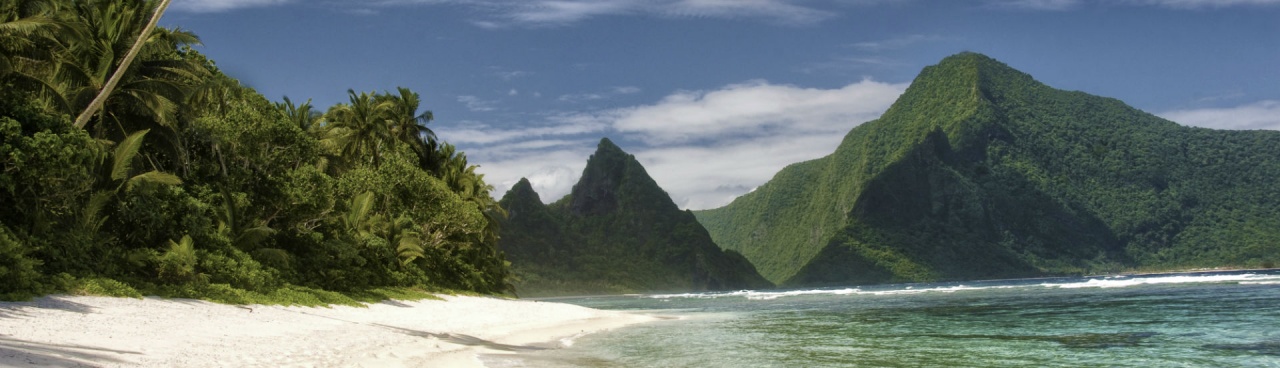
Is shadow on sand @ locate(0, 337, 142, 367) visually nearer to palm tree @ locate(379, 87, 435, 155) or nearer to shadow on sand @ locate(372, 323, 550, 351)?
shadow on sand @ locate(372, 323, 550, 351)

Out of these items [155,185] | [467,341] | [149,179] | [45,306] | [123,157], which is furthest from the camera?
[155,185]

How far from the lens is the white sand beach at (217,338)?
386 inches

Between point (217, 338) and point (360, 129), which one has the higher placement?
point (360, 129)

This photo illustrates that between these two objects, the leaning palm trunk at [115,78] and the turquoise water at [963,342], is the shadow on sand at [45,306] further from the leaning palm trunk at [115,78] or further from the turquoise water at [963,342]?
the leaning palm trunk at [115,78]

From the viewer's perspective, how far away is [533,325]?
93.6ft

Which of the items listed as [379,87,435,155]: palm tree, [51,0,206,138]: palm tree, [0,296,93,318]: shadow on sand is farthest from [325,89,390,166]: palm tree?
[0,296,93,318]: shadow on sand

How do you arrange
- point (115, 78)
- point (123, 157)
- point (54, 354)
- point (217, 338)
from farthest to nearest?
point (115, 78) → point (123, 157) → point (217, 338) → point (54, 354)

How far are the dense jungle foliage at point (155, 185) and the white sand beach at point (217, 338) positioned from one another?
1.22 metres

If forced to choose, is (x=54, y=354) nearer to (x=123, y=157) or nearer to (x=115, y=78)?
(x=123, y=157)

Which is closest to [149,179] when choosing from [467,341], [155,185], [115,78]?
[155,185]

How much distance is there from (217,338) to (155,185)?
10116 mm

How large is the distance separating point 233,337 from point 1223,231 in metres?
203

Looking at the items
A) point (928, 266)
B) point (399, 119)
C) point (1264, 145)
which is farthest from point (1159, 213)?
point (399, 119)

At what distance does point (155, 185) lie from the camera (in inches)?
815
